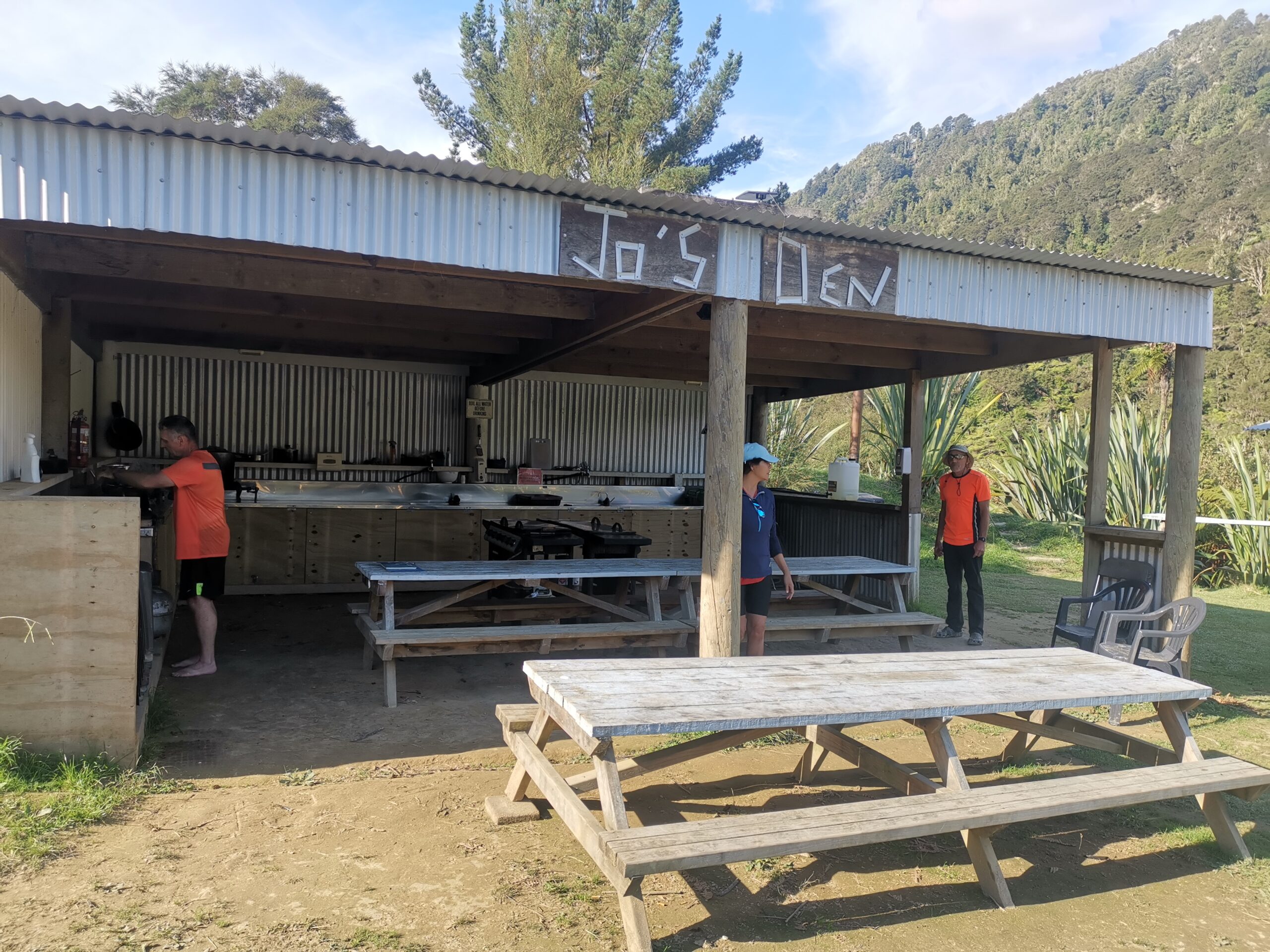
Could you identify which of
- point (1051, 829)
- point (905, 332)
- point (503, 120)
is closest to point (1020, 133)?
point (503, 120)

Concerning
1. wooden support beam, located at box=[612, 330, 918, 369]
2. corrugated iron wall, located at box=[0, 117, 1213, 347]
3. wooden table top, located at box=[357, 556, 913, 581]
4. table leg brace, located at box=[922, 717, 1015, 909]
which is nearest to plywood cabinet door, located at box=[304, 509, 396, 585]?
wooden table top, located at box=[357, 556, 913, 581]

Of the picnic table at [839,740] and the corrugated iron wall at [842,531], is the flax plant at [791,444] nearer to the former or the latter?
the corrugated iron wall at [842,531]

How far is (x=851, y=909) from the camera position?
343 cm

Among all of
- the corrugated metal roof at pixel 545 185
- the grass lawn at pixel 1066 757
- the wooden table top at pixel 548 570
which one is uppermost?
the corrugated metal roof at pixel 545 185

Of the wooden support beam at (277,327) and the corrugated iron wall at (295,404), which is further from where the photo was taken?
the corrugated iron wall at (295,404)

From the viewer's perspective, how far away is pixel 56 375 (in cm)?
649

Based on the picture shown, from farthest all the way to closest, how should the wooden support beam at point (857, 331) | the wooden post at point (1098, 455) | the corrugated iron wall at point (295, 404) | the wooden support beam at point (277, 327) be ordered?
the corrugated iron wall at point (295, 404) < the wooden support beam at point (277, 327) < the wooden support beam at point (857, 331) < the wooden post at point (1098, 455)

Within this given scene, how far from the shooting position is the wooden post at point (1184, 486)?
6539 millimetres

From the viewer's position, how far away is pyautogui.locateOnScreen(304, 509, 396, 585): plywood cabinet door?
9578 mm

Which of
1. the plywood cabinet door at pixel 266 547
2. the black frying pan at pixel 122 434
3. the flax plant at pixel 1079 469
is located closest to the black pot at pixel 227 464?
the plywood cabinet door at pixel 266 547

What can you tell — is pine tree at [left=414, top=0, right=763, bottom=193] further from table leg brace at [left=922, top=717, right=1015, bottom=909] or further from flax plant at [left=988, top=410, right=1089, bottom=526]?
table leg brace at [left=922, top=717, right=1015, bottom=909]

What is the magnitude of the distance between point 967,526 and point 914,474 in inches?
72.1

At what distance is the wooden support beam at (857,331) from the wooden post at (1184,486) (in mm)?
1607

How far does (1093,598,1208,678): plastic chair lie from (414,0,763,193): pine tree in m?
19.7
